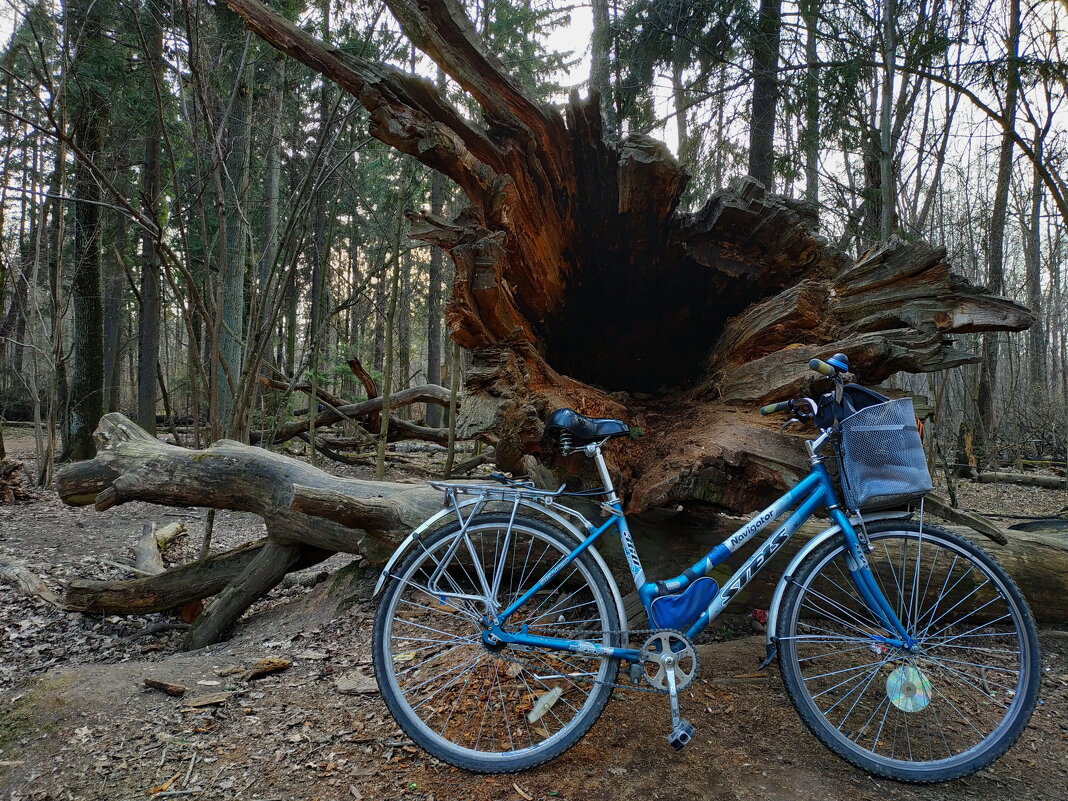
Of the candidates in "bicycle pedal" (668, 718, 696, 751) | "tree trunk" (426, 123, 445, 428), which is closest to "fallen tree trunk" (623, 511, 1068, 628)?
"bicycle pedal" (668, 718, 696, 751)

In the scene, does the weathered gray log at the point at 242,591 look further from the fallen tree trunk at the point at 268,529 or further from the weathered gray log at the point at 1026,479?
the weathered gray log at the point at 1026,479

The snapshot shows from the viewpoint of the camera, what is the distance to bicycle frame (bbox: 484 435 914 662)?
6.95 feet

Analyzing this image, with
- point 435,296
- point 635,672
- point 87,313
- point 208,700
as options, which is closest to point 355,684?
point 208,700

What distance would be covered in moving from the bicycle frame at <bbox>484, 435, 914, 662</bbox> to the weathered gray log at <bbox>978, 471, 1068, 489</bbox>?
9.42 meters

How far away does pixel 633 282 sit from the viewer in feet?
12.0

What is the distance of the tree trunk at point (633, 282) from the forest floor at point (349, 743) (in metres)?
0.83

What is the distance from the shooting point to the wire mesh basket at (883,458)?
2.15 meters

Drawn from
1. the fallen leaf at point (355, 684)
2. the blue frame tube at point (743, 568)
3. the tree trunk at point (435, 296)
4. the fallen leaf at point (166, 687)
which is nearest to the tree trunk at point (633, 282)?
the blue frame tube at point (743, 568)

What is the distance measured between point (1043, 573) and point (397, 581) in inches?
130

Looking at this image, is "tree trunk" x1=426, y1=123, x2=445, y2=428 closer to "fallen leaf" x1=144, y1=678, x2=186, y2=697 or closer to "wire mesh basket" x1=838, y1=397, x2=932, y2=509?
"fallen leaf" x1=144, y1=678, x2=186, y2=697

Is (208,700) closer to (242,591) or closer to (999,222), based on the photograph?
(242,591)

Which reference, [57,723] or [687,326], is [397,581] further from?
[687,326]

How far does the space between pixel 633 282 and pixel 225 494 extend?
9.18 feet

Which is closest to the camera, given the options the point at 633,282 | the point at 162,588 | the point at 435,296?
the point at 633,282
